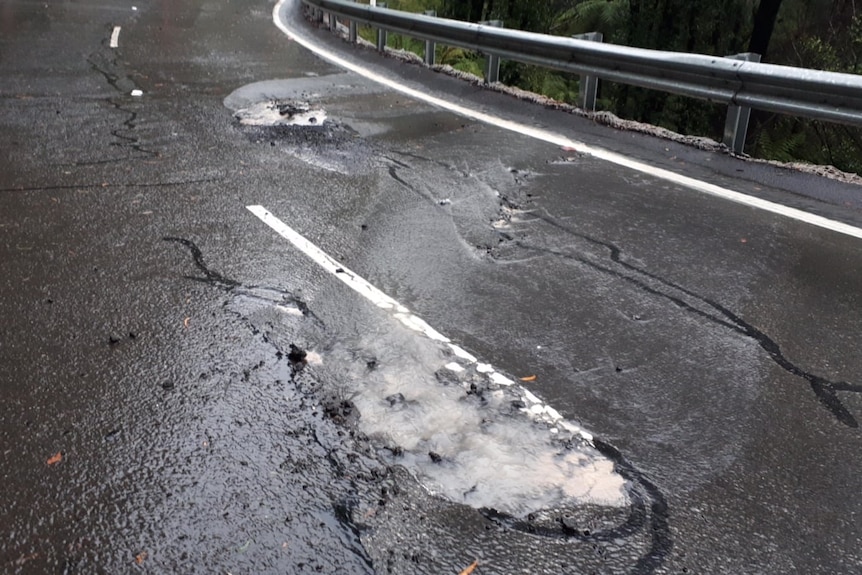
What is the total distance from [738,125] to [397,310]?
481cm

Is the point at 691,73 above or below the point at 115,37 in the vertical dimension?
above

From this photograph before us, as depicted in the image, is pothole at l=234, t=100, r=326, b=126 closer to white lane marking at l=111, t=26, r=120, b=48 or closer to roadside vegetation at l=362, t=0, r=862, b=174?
white lane marking at l=111, t=26, r=120, b=48

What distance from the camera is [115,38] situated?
13.4 meters

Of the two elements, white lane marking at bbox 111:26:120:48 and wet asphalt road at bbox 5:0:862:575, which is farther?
white lane marking at bbox 111:26:120:48

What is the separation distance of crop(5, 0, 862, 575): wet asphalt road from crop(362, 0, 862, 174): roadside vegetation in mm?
8149

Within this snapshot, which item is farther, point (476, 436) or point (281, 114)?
point (281, 114)

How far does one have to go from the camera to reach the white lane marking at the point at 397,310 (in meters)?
3.42

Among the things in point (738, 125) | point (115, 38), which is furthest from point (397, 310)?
point (115, 38)

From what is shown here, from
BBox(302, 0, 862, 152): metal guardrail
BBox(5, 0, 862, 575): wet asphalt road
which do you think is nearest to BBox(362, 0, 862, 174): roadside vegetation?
BBox(302, 0, 862, 152): metal guardrail

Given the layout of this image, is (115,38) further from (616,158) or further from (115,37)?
(616,158)

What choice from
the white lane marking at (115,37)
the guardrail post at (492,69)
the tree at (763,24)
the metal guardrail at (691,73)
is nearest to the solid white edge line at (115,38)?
the white lane marking at (115,37)

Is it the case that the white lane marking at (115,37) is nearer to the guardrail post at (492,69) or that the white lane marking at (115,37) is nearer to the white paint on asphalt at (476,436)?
the guardrail post at (492,69)

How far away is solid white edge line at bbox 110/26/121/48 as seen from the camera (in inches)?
500

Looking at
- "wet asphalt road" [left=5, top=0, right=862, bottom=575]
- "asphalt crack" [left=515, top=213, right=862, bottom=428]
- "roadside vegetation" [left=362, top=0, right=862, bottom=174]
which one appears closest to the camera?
"wet asphalt road" [left=5, top=0, right=862, bottom=575]
